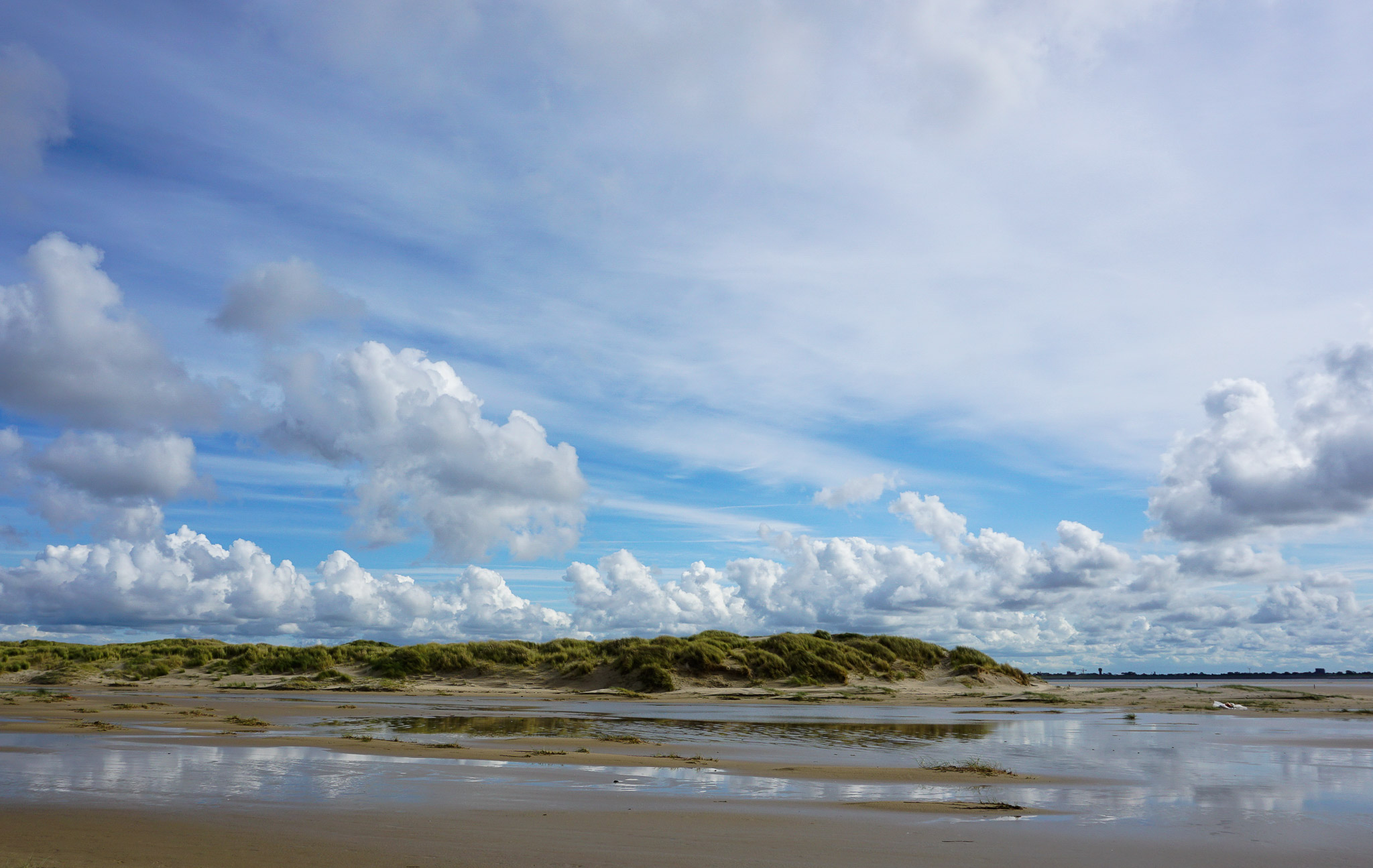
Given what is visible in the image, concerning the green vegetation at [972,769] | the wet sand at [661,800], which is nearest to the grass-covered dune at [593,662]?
the wet sand at [661,800]

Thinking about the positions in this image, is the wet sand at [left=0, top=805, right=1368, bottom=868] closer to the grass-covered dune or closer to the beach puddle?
the beach puddle

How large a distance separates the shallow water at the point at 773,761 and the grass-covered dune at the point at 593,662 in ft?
63.3

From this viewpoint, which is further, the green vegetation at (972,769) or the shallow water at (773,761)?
the green vegetation at (972,769)

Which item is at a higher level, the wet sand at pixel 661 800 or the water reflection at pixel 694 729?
the wet sand at pixel 661 800

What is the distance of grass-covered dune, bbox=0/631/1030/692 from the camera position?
43000 millimetres

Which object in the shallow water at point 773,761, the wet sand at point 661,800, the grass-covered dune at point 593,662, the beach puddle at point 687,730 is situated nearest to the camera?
the wet sand at point 661,800

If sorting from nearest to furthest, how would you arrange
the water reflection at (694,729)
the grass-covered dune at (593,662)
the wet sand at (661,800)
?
the wet sand at (661,800)
the water reflection at (694,729)
the grass-covered dune at (593,662)

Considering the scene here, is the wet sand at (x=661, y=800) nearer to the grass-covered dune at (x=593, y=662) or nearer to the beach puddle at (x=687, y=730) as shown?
the beach puddle at (x=687, y=730)

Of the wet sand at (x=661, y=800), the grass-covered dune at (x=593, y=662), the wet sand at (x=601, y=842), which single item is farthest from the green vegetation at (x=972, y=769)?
the grass-covered dune at (x=593, y=662)

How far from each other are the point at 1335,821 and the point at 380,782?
11.8 metres

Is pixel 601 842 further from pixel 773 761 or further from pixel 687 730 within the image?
pixel 687 730

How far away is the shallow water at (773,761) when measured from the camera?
10.4 meters

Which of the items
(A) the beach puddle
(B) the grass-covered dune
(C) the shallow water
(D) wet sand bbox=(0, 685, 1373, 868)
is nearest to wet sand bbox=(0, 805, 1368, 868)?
(D) wet sand bbox=(0, 685, 1373, 868)

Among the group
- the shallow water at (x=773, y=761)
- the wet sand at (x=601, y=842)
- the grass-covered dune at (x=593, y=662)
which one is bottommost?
the grass-covered dune at (x=593, y=662)
